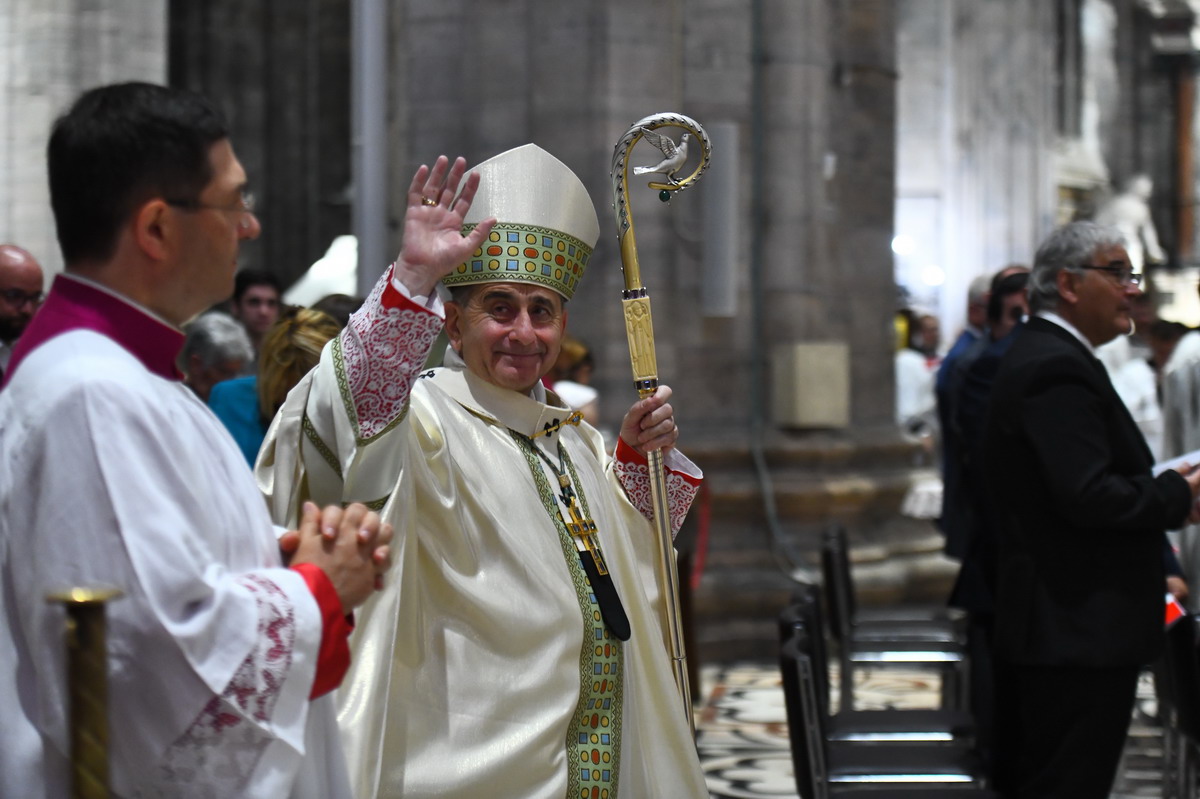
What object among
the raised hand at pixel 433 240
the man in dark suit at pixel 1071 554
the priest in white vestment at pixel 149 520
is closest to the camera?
the priest in white vestment at pixel 149 520

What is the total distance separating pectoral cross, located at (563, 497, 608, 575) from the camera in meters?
2.98

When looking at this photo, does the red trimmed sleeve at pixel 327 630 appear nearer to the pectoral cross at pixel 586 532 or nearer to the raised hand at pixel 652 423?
the pectoral cross at pixel 586 532

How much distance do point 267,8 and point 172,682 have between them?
13.8m

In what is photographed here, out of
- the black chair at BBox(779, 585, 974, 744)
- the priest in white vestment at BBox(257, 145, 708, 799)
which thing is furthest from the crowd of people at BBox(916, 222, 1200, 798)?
the priest in white vestment at BBox(257, 145, 708, 799)

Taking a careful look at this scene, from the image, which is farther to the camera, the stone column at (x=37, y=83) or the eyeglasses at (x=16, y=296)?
the stone column at (x=37, y=83)

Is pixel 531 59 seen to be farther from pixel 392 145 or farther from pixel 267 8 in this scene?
pixel 267 8

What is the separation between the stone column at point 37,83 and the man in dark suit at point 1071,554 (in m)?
6.25

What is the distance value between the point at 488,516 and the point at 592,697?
376mm

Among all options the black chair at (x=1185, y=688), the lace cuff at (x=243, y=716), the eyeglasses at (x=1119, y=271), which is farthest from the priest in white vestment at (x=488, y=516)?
the eyeglasses at (x=1119, y=271)

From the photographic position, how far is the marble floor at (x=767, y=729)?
5730 mm

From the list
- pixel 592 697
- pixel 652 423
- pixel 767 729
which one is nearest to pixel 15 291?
pixel 652 423

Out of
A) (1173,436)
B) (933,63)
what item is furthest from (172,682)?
(933,63)

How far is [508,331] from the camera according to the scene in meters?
2.95

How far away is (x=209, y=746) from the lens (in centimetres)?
182
